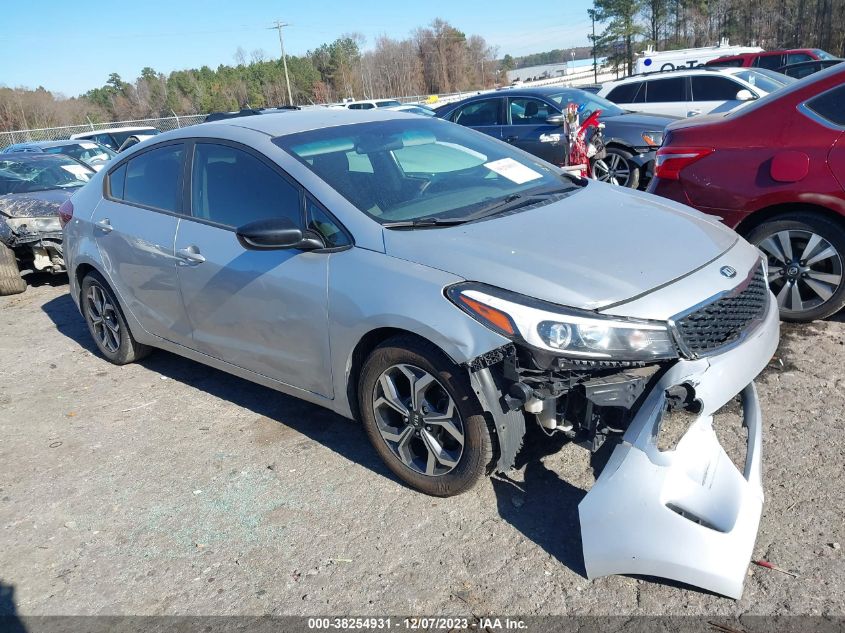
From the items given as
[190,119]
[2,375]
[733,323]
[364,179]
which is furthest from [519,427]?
[190,119]

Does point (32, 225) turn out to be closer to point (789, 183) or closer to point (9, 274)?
point (9, 274)

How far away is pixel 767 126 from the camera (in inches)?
179

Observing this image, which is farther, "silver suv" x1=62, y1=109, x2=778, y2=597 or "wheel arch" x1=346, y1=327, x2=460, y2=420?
"wheel arch" x1=346, y1=327, x2=460, y2=420

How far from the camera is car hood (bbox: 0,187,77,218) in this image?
7895mm

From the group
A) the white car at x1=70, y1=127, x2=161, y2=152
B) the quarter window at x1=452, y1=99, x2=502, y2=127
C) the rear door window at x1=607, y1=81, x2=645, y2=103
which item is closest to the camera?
the quarter window at x1=452, y1=99, x2=502, y2=127

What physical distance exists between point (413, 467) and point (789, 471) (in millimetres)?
1703

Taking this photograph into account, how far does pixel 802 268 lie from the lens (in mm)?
4480

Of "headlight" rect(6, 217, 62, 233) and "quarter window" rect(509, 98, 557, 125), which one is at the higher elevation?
"quarter window" rect(509, 98, 557, 125)

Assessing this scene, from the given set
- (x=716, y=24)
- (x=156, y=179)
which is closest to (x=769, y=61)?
(x=156, y=179)

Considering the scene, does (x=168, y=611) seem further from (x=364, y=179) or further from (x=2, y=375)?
(x=2, y=375)

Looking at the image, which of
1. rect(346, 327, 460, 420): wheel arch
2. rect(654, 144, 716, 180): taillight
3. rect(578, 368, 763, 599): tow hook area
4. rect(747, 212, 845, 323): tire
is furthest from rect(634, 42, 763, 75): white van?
rect(578, 368, 763, 599): tow hook area

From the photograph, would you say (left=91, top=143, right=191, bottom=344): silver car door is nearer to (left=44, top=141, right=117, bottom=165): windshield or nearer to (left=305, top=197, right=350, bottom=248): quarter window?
(left=305, top=197, right=350, bottom=248): quarter window

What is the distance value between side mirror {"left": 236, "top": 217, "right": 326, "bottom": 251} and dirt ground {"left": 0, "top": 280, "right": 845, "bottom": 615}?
1.17 metres

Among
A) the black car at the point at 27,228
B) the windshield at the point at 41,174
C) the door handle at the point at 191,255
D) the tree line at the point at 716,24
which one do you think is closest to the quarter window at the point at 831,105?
the door handle at the point at 191,255
